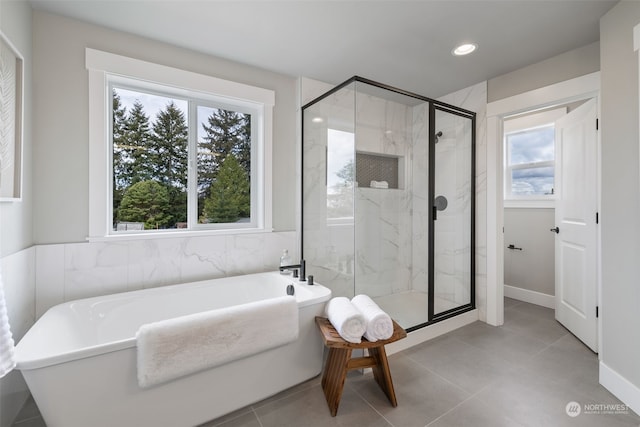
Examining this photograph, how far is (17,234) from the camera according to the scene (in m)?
1.63

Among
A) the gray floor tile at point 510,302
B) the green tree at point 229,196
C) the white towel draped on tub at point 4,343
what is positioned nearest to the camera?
the white towel draped on tub at point 4,343

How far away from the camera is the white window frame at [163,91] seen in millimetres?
2002

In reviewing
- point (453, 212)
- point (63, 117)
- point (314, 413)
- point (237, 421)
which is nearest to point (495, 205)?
point (453, 212)

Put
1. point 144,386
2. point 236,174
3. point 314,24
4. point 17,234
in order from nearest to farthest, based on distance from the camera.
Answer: point 144,386 < point 17,234 < point 314,24 < point 236,174

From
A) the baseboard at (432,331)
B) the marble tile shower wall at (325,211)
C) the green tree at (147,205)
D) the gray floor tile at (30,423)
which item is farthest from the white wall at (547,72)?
the gray floor tile at (30,423)

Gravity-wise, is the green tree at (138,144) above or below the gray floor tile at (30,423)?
above

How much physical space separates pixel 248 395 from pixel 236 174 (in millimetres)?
1811

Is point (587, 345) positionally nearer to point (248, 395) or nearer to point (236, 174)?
point (248, 395)

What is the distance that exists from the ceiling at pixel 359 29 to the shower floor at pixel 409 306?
2.15m

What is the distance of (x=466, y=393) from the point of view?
6.04ft

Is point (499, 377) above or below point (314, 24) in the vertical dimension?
below

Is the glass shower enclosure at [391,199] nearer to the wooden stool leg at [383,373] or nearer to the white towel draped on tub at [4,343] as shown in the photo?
the wooden stool leg at [383,373]

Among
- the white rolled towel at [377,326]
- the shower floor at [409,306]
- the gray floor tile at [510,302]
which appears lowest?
the gray floor tile at [510,302]

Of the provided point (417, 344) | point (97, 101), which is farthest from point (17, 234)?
point (417, 344)
